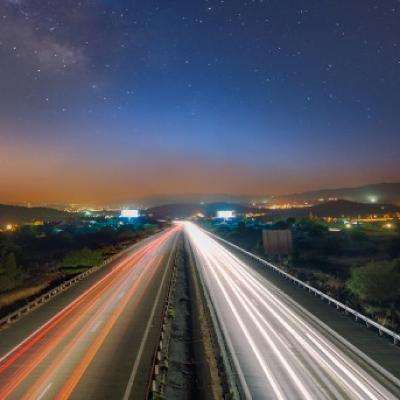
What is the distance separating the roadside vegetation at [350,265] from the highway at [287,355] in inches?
214

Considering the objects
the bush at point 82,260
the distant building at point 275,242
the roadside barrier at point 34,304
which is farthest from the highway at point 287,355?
the bush at point 82,260

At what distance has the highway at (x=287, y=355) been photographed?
55.2 ft

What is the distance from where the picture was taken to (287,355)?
2092 cm

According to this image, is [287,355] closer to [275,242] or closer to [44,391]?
[44,391]

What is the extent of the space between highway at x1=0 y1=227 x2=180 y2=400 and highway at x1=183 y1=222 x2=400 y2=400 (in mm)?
4549

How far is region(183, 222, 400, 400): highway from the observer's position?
1683 cm

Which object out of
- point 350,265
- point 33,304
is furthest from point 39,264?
point 33,304

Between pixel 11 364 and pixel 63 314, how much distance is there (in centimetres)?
1076

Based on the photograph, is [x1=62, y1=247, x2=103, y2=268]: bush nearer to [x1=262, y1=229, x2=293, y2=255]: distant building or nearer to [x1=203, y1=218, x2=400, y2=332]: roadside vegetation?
[x1=262, y1=229, x2=293, y2=255]: distant building

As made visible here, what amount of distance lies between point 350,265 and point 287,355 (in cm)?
6058

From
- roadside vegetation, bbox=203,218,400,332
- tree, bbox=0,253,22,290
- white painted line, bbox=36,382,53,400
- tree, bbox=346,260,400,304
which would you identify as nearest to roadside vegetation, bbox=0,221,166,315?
tree, bbox=0,253,22,290

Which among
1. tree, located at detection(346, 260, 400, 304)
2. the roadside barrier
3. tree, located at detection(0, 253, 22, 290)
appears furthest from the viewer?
tree, located at detection(0, 253, 22, 290)

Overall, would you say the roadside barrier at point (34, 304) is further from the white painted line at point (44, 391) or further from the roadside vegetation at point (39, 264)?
the white painted line at point (44, 391)

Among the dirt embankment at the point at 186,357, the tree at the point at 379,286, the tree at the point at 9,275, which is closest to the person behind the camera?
the dirt embankment at the point at 186,357
